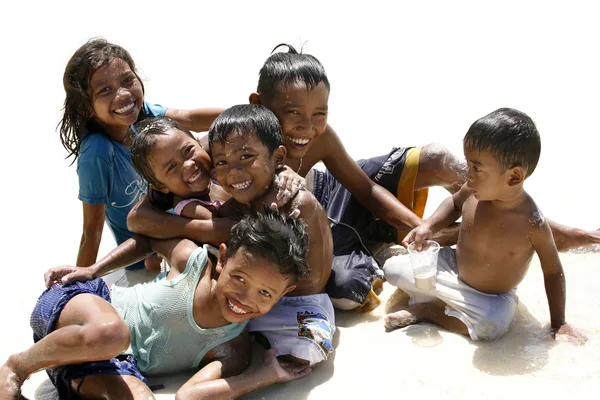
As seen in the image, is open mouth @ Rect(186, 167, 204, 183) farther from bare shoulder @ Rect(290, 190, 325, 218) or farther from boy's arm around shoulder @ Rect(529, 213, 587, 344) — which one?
boy's arm around shoulder @ Rect(529, 213, 587, 344)

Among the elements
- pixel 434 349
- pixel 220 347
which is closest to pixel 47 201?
pixel 220 347

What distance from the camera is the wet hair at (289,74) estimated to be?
355cm

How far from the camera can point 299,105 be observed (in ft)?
11.7

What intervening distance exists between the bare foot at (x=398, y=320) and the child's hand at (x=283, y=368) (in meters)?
0.55

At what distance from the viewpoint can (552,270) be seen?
326 centimetres

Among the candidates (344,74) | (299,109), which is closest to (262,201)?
(299,109)

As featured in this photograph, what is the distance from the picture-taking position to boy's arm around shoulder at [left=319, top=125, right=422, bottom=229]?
156 inches

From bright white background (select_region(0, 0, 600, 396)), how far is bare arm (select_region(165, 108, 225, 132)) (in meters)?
1.22

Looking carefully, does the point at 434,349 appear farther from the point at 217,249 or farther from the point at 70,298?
the point at 70,298

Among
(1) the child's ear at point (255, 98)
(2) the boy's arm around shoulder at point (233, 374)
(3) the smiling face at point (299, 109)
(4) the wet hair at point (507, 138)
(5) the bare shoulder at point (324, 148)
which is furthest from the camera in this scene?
(5) the bare shoulder at point (324, 148)

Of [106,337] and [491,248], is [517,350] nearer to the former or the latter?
[491,248]

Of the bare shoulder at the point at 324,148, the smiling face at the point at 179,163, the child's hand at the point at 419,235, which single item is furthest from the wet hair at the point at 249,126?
the child's hand at the point at 419,235

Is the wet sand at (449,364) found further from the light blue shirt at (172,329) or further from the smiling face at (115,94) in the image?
the smiling face at (115,94)

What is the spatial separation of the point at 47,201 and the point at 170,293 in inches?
120
